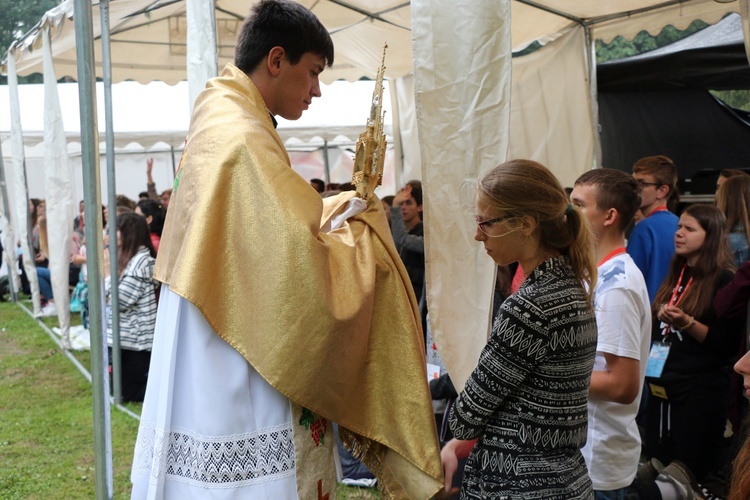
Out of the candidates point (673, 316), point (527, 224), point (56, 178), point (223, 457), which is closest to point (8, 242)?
point (56, 178)

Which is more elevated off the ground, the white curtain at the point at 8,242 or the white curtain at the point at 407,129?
the white curtain at the point at 407,129

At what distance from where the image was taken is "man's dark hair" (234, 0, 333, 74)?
6.29ft

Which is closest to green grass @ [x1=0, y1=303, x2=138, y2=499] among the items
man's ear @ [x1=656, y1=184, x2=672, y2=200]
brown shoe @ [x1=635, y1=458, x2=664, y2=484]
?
brown shoe @ [x1=635, y1=458, x2=664, y2=484]

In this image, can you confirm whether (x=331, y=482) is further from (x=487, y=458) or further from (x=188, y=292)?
(x=188, y=292)

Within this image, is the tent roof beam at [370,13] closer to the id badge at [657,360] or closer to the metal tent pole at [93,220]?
the id badge at [657,360]

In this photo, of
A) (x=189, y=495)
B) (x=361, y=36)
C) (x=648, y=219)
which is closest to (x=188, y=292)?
(x=189, y=495)

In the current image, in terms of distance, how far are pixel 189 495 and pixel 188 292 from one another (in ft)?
1.55

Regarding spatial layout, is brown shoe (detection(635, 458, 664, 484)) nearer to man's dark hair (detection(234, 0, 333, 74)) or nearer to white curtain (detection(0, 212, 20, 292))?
man's dark hair (detection(234, 0, 333, 74))

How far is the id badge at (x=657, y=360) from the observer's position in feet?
12.6

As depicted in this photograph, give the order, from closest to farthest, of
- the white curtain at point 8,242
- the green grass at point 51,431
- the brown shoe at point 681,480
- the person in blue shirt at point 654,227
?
the brown shoe at point 681,480, the person in blue shirt at point 654,227, the green grass at point 51,431, the white curtain at point 8,242

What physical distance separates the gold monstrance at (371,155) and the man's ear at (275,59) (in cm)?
24

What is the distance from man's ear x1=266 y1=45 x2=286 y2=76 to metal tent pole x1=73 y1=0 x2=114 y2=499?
32.8 inches

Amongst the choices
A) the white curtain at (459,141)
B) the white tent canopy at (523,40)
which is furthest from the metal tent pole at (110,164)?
the white curtain at (459,141)

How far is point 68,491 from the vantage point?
444cm
